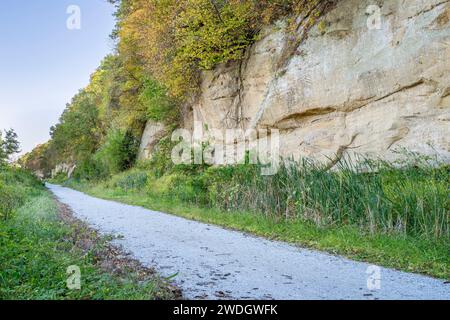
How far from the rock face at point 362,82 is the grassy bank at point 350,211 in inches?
70.6

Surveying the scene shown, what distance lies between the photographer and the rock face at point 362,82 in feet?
31.0

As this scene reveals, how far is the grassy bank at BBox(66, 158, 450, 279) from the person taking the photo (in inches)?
259

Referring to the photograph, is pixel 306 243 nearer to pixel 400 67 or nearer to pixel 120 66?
pixel 400 67

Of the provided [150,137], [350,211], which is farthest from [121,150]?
[350,211]

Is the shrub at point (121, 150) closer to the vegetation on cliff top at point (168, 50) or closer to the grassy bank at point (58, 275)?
the vegetation on cliff top at point (168, 50)

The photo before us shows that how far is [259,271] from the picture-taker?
18.6 ft

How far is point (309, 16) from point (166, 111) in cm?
1282

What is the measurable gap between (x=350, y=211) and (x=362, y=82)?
178 inches

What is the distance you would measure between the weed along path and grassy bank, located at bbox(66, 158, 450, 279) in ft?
2.06

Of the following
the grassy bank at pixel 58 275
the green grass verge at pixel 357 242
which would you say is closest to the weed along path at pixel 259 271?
the green grass verge at pixel 357 242

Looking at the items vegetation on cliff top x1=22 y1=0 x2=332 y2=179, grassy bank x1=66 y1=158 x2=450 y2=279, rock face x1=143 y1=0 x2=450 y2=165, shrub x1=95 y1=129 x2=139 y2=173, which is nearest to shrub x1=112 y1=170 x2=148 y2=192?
vegetation on cliff top x1=22 y1=0 x2=332 y2=179

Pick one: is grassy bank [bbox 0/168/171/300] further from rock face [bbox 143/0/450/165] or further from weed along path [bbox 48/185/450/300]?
rock face [bbox 143/0/450/165]

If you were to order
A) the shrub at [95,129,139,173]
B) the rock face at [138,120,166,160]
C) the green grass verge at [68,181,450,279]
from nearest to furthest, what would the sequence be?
the green grass verge at [68,181,450,279] → the rock face at [138,120,166,160] → the shrub at [95,129,139,173]

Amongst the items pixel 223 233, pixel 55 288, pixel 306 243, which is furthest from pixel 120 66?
pixel 55 288
